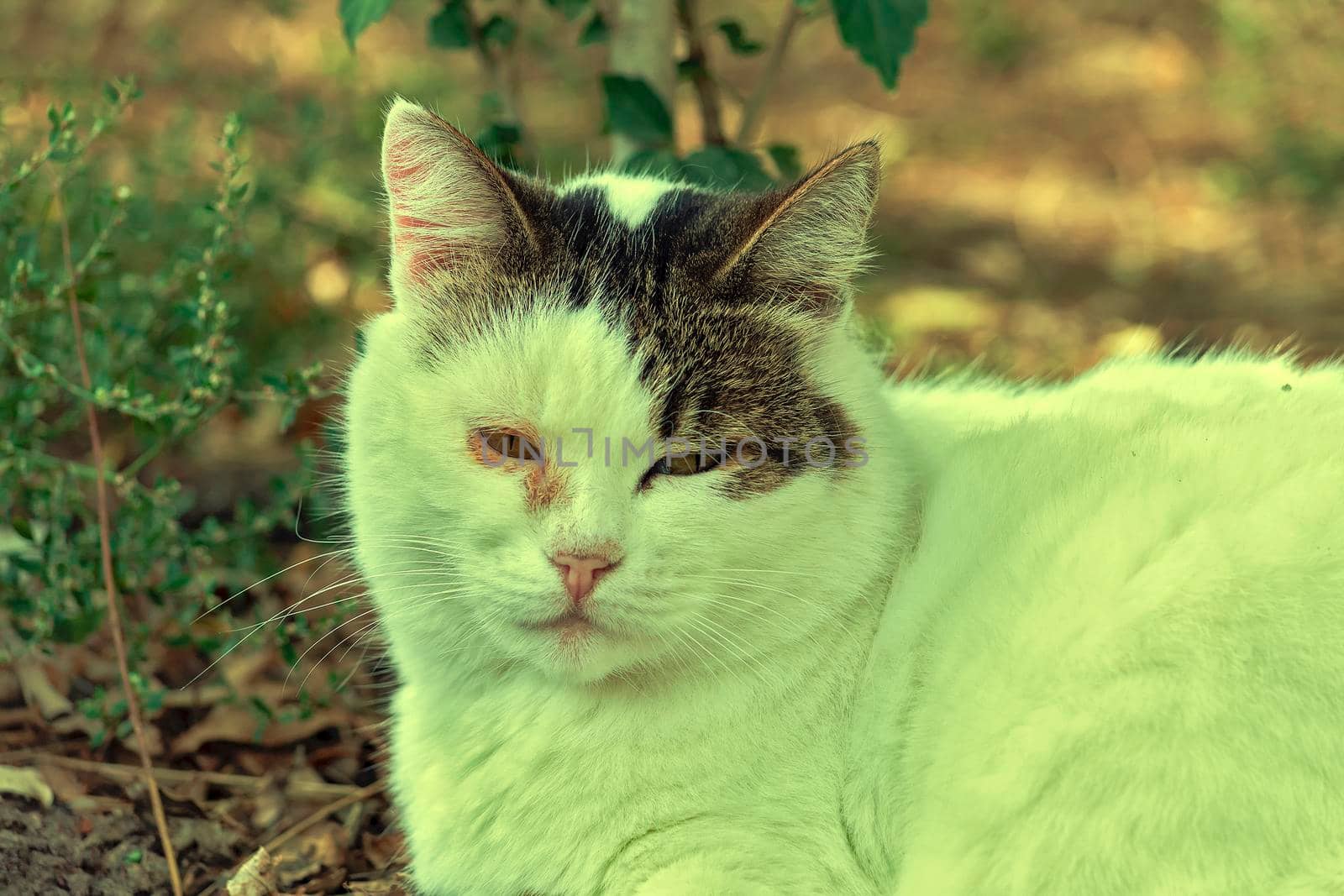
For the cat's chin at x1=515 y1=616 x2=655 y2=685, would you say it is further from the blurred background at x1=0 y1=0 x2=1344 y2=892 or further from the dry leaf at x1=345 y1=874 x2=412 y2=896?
the dry leaf at x1=345 y1=874 x2=412 y2=896

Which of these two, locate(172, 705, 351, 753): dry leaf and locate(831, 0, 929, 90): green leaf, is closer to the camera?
locate(831, 0, 929, 90): green leaf

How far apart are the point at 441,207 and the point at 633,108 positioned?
4.42ft

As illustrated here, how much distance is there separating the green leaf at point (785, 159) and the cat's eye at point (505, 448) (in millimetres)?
1979

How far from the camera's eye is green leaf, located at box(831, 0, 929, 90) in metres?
3.18

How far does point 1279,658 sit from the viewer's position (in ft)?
6.42

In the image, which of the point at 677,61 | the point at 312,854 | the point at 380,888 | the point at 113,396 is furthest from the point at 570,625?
the point at 677,61

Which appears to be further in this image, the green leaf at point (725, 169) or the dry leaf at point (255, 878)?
the green leaf at point (725, 169)

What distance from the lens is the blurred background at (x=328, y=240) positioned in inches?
130

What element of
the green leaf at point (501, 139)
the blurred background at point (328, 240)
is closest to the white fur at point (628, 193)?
the blurred background at point (328, 240)

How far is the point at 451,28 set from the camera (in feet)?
12.2

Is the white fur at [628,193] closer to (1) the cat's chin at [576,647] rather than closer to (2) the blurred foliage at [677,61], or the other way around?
(2) the blurred foliage at [677,61]

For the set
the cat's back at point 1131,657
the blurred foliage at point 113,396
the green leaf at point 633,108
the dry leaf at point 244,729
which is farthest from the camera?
the green leaf at point 633,108

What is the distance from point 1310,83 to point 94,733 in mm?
7807

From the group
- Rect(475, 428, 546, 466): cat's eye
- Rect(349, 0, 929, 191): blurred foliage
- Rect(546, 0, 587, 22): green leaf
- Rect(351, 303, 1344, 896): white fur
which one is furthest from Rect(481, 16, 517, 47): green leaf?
Rect(475, 428, 546, 466): cat's eye
